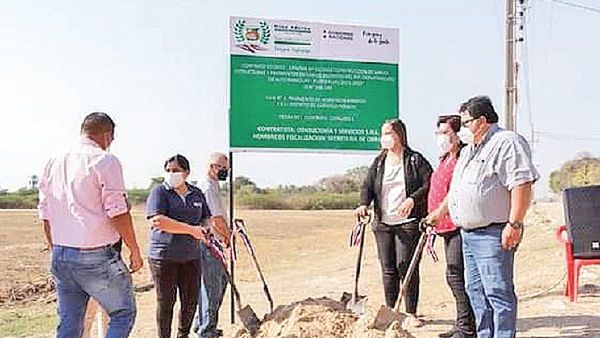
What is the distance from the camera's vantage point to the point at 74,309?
5137 mm

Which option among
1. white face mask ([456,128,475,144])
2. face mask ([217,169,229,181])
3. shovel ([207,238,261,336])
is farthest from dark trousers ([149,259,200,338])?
white face mask ([456,128,475,144])

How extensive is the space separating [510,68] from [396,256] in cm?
946

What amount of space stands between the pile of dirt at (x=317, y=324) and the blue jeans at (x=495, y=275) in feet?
2.13

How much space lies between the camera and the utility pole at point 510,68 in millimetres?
14891

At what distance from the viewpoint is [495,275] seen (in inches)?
207

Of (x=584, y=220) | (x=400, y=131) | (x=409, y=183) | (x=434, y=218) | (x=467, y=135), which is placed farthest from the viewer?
(x=584, y=220)

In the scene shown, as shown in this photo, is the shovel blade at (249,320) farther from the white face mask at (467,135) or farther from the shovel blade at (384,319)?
the white face mask at (467,135)

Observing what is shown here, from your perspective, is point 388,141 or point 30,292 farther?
point 30,292

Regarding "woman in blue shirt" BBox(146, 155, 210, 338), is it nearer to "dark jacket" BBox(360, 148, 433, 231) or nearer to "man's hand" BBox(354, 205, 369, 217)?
"man's hand" BBox(354, 205, 369, 217)

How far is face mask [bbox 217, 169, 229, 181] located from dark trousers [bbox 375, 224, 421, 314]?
1.35 m

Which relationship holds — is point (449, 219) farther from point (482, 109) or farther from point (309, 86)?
point (309, 86)

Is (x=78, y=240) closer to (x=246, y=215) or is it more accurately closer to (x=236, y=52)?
(x=236, y=52)

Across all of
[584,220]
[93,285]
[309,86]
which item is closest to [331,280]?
[309,86]

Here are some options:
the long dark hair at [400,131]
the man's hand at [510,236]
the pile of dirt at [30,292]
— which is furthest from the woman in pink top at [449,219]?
the pile of dirt at [30,292]
